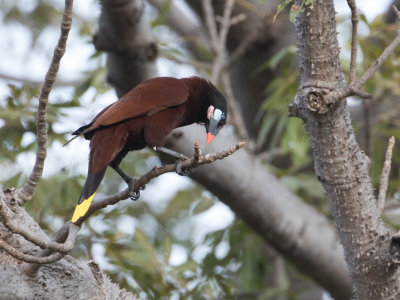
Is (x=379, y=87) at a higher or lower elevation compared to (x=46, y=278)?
higher

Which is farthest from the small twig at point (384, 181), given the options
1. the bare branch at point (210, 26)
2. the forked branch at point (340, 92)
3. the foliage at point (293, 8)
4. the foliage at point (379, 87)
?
the bare branch at point (210, 26)

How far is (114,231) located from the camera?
378cm

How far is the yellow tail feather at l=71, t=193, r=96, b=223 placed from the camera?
1.98 meters

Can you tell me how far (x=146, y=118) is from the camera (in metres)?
2.70

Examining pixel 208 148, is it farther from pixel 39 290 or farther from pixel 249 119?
pixel 249 119

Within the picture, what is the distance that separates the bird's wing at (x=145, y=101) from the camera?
2.53 meters

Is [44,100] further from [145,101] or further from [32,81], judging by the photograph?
[32,81]

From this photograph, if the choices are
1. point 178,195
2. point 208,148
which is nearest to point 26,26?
point 178,195

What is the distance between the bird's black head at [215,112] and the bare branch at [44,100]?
104 centimetres

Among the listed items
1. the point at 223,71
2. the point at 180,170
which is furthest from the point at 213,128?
the point at 223,71

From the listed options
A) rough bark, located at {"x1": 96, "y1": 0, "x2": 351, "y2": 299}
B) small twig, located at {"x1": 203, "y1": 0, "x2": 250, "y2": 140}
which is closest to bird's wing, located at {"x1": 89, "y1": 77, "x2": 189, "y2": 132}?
rough bark, located at {"x1": 96, "y1": 0, "x2": 351, "y2": 299}

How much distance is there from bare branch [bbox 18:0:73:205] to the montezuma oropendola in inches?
8.7

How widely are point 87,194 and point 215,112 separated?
93 centimetres

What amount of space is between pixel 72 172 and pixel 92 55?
73 centimetres
